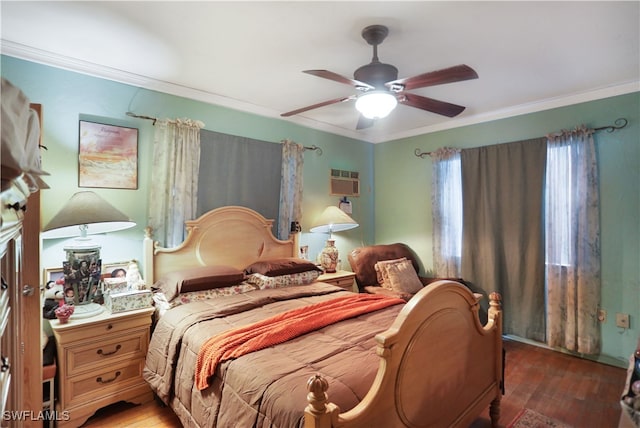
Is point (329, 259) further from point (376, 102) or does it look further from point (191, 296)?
point (376, 102)

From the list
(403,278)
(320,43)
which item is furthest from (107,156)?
(403,278)

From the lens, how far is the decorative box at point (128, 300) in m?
2.20

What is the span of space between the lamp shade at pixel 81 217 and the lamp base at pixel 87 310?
0.50m

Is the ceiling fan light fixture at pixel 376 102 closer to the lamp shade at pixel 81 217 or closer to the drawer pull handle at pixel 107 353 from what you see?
the lamp shade at pixel 81 217

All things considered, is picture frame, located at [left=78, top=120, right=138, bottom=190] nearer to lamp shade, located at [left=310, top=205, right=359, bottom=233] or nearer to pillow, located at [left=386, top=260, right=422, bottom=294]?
lamp shade, located at [left=310, top=205, right=359, bottom=233]

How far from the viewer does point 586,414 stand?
222 cm

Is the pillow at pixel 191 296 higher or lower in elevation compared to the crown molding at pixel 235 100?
lower

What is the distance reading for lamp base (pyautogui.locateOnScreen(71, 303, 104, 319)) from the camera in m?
2.12

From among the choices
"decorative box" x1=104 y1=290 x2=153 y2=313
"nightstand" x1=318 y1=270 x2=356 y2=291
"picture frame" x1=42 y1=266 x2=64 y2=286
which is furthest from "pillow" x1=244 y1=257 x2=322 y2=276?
"picture frame" x1=42 y1=266 x2=64 y2=286

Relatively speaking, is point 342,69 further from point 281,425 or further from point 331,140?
point 281,425

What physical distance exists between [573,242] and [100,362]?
407 cm

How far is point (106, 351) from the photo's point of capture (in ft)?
7.07

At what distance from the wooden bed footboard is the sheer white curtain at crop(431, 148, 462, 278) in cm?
187

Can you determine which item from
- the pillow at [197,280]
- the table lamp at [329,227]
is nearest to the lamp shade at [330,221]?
the table lamp at [329,227]
